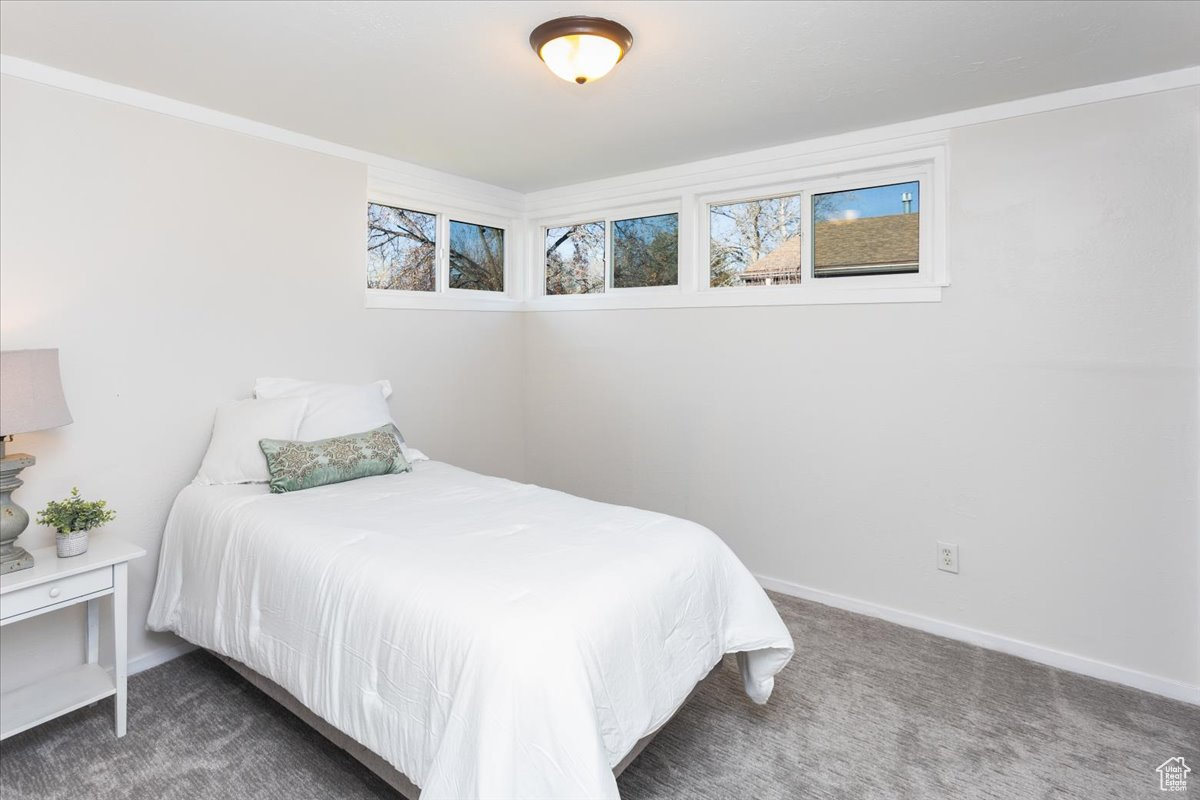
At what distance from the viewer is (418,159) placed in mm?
3406

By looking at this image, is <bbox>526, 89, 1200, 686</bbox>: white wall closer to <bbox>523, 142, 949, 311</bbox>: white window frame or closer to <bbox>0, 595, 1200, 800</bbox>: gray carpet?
<bbox>523, 142, 949, 311</bbox>: white window frame

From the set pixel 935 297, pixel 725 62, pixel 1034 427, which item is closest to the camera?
pixel 725 62

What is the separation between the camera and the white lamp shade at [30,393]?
1.92 meters

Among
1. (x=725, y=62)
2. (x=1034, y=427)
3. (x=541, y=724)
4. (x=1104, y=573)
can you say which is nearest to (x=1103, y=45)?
(x=725, y=62)

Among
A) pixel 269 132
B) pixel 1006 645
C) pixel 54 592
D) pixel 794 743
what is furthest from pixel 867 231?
pixel 54 592

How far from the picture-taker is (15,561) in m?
1.97

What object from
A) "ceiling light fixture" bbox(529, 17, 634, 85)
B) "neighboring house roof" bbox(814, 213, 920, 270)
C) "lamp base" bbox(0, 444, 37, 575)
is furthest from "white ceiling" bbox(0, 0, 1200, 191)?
"lamp base" bbox(0, 444, 37, 575)

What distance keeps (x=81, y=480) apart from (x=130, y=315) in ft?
2.19

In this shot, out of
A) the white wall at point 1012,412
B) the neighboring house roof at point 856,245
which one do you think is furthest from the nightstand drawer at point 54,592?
the neighboring house roof at point 856,245

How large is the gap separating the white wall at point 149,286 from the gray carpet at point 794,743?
532 millimetres

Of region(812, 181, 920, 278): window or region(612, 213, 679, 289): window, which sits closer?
region(812, 181, 920, 278): window

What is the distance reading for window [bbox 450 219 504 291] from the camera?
3.96 meters

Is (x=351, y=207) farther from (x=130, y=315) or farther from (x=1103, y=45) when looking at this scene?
(x=1103, y=45)

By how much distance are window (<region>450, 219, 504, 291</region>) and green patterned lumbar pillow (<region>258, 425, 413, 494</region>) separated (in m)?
1.47
